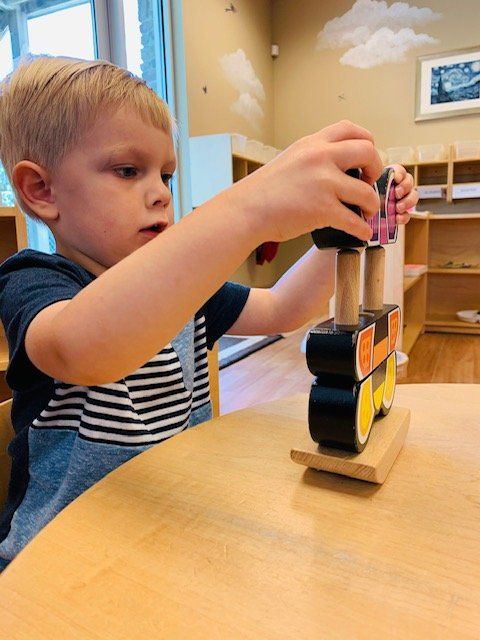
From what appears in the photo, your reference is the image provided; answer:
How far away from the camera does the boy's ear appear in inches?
22.4

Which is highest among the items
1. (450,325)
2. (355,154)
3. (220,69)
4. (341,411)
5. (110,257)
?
(220,69)

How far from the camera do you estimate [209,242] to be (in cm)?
37

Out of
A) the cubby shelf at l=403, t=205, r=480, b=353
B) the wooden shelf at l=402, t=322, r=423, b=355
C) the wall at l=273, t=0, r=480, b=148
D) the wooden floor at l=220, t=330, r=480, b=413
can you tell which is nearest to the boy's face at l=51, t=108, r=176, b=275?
the wooden floor at l=220, t=330, r=480, b=413

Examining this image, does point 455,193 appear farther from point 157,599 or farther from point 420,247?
point 157,599

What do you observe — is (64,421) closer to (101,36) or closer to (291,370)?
(291,370)

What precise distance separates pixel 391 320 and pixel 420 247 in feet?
9.93

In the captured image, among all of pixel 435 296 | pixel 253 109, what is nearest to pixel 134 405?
pixel 435 296

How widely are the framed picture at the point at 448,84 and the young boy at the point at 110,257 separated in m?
3.63

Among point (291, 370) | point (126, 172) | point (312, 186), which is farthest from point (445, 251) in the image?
point (312, 186)

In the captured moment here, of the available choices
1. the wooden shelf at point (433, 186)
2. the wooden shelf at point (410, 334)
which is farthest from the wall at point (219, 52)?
the wooden shelf at point (410, 334)

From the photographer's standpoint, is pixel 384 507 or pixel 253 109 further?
pixel 253 109

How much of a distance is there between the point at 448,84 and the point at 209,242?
400 centimetres

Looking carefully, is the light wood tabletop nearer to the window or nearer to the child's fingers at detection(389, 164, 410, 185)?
the child's fingers at detection(389, 164, 410, 185)

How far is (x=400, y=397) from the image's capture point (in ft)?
2.02
